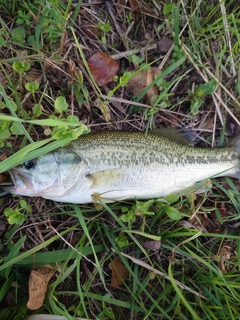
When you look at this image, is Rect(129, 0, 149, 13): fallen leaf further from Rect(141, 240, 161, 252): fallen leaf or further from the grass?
Rect(141, 240, 161, 252): fallen leaf

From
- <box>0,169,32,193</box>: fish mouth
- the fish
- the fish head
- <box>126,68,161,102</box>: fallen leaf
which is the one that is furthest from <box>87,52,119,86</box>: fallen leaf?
<box>0,169,32,193</box>: fish mouth

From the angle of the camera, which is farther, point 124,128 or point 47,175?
point 124,128

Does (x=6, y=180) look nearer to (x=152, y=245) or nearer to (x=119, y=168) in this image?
(x=119, y=168)

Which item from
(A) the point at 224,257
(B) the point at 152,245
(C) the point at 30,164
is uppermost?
(C) the point at 30,164

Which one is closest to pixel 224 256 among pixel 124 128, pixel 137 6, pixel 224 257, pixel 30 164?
pixel 224 257

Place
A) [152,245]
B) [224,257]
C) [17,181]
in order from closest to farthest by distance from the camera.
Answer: [17,181], [152,245], [224,257]

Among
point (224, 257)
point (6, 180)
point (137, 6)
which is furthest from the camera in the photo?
point (137, 6)
